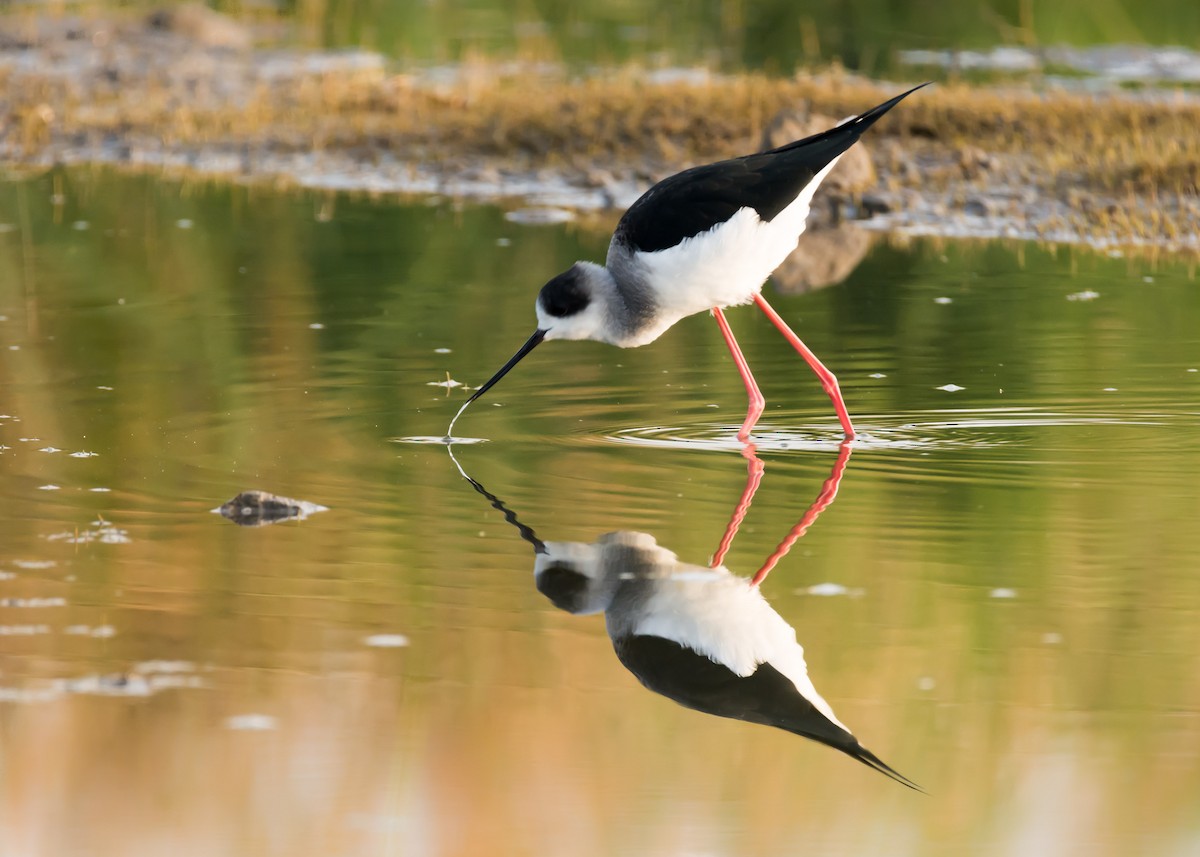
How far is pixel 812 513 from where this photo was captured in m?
5.62

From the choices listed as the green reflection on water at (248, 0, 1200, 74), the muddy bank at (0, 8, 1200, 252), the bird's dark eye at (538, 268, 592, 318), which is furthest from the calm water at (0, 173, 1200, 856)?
the green reflection on water at (248, 0, 1200, 74)

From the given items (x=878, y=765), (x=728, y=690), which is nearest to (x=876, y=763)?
(x=878, y=765)

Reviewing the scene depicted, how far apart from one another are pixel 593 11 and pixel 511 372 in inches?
578

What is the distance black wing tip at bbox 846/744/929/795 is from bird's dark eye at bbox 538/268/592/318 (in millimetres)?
3211

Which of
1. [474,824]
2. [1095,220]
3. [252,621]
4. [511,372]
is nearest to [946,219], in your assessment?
[1095,220]

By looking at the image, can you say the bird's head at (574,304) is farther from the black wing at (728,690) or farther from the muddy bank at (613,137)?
the muddy bank at (613,137)

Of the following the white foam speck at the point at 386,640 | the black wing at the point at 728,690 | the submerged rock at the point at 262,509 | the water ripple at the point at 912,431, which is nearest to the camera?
the black wing at the point at 728,690

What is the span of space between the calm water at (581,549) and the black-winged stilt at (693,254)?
0.33 metres

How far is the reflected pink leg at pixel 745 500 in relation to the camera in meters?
5.21

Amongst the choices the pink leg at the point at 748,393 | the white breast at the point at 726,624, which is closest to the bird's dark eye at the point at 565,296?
the pink leg at the point at 748,393

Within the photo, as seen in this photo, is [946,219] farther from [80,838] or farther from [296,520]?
[80,838]

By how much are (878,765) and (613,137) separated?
10039 millimetres

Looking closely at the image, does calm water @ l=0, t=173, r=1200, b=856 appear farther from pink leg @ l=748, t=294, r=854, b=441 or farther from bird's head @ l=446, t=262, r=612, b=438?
bird's head @ l=446, t=262, r=612, b=438

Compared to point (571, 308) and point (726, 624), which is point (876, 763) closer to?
point (726, 624)
